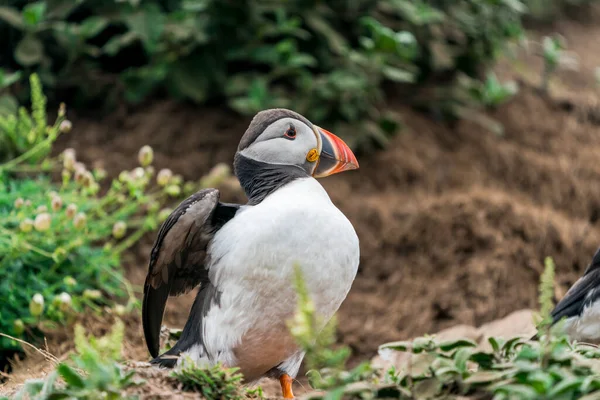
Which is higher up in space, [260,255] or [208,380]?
[260,255]

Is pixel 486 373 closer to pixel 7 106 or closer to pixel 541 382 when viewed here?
pixel 541 382

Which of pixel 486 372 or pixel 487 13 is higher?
pixel 486 372

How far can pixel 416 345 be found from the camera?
8.48 feet

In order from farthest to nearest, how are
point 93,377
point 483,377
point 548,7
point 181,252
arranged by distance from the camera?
point 548,7 < point 181,252 < point 483,377 < point 93,377

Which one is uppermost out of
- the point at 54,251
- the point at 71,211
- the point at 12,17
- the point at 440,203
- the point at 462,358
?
the point at 462,358

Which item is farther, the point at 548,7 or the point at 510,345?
the point at 548,7

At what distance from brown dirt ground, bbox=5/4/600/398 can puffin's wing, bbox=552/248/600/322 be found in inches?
38.4

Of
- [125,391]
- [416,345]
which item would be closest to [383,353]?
[416,345]

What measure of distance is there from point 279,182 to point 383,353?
0.69m

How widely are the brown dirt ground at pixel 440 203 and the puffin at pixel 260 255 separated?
109 cm

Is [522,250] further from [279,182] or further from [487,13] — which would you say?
[279,182]

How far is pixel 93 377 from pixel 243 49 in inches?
142

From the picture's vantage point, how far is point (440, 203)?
5.39 metres

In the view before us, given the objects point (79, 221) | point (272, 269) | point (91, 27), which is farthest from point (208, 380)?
point (91, 27)
